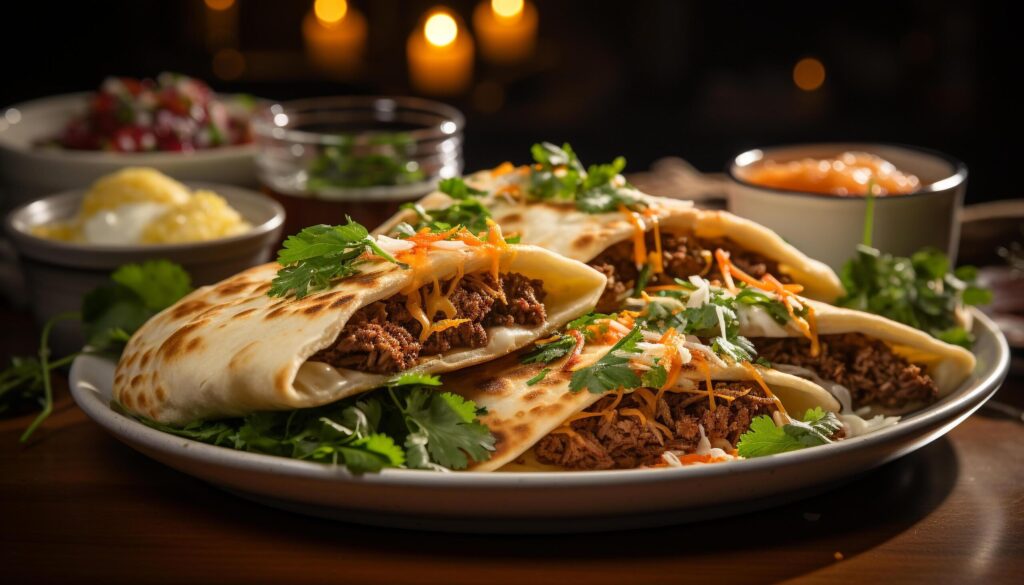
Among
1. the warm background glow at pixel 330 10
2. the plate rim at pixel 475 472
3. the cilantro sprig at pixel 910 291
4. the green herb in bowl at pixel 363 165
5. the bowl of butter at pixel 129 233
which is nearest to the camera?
the plate rim at pixel 475 472

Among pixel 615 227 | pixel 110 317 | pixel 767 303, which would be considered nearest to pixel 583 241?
pixel 615 227

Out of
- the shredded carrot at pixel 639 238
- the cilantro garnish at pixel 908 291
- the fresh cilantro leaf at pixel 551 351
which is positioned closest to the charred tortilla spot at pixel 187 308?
the fresh cilantro leaf at pixel 551 351

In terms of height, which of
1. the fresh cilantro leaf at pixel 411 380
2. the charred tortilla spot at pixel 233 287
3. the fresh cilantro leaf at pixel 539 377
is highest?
the charred tortilla spot at pixel 233 287

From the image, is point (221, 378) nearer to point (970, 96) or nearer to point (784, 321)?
point (784, 321)

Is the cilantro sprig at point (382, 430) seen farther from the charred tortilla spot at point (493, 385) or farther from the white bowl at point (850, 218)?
the white bowl at point (850, 218)

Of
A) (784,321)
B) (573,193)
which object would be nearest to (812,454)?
(784,321)

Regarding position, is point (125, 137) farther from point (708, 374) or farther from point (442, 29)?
point (442, 29)
